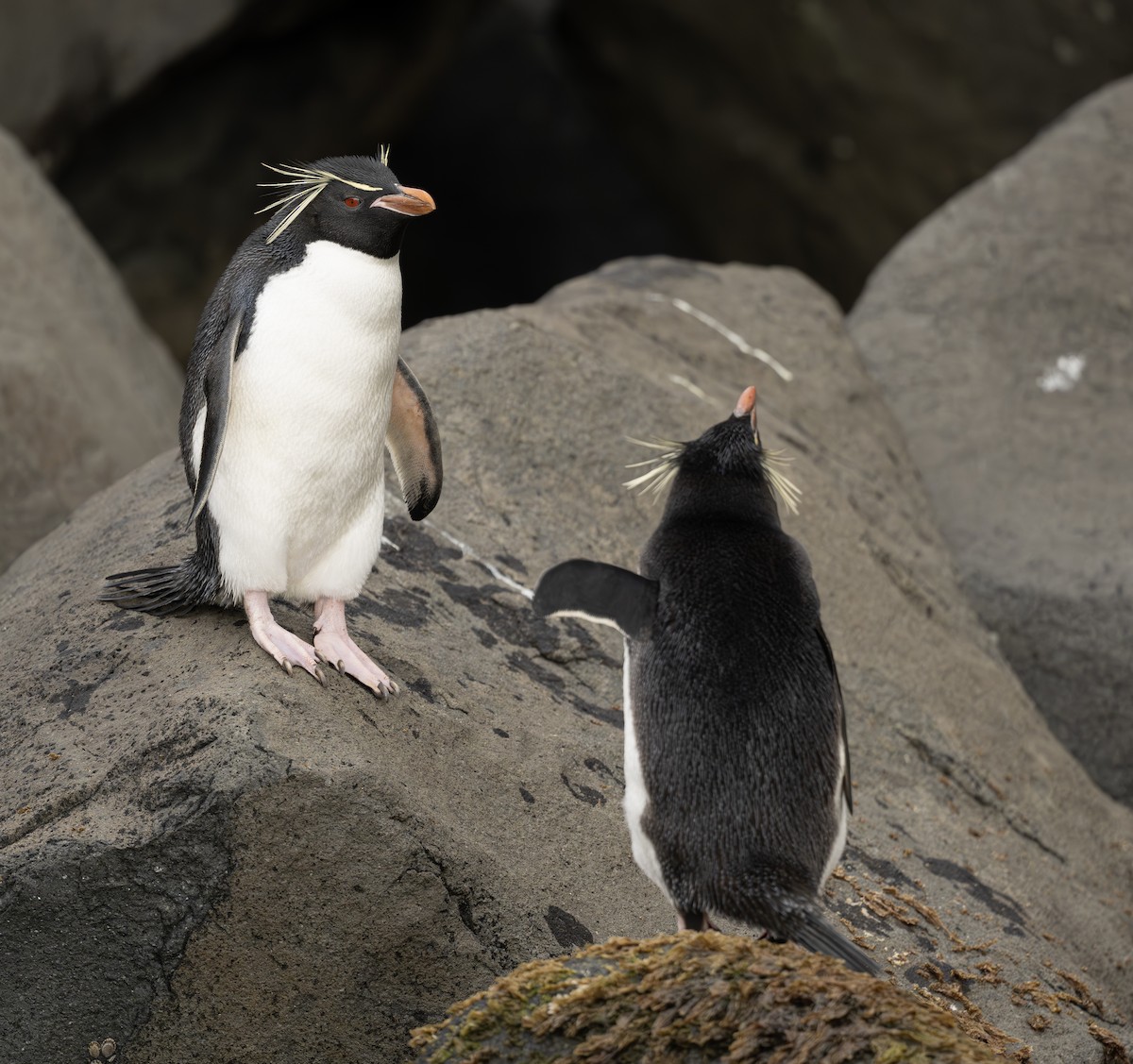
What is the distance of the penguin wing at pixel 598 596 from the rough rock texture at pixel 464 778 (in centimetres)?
38

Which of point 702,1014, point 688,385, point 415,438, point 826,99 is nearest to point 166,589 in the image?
point 415,438

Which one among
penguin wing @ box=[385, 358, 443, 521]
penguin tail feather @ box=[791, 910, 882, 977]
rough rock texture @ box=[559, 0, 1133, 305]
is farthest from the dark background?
penguin tail feather @ box=[791, 910, 882, 977]

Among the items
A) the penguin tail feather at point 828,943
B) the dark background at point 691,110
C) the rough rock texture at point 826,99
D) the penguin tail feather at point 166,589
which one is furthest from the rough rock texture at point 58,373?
the rough rock texture at point 826,99

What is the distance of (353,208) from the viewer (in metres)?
2.55

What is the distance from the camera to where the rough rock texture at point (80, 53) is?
746 centimetres

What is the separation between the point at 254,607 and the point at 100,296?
3368mm

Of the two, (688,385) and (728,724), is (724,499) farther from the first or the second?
(688,385)

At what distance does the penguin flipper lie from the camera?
253 centimetres

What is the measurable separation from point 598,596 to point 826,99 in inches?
271

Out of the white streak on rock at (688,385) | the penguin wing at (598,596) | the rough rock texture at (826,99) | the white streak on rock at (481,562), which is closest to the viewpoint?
the penguin wing at (598,596)

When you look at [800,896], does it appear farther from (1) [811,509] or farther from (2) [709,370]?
(2) [709,370]

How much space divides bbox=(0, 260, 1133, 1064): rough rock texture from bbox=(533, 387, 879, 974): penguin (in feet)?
1.07

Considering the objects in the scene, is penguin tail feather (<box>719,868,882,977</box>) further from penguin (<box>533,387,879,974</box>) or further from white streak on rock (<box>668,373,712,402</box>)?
white streak on rock (<box>668,373,712,402</box>)

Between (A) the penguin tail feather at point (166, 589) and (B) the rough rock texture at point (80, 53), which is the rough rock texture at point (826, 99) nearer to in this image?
(B) the rough rock texture at point (80, 53)
